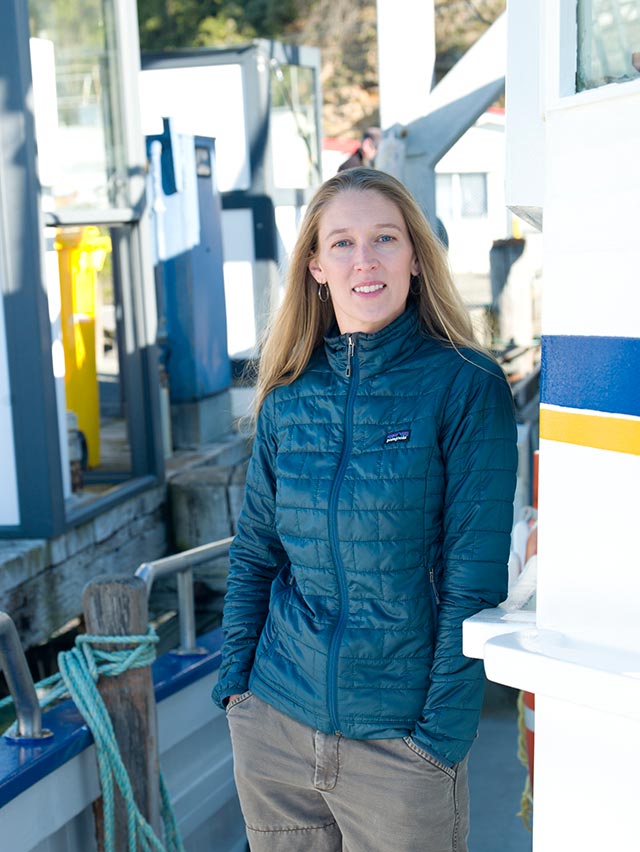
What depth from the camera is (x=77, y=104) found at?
18.7 feet

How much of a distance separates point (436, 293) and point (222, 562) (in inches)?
167

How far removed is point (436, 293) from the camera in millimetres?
2045

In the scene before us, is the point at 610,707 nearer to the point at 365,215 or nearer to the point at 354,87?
the point at 365,215

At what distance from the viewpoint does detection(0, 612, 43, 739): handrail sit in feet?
8.66

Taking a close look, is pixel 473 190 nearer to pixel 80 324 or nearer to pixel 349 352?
pixel 80 324

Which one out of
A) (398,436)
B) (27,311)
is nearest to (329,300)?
(398,436)

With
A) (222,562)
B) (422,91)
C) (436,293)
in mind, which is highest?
(422,91)

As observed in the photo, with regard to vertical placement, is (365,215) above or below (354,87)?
below

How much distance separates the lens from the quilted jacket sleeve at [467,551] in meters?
1.78

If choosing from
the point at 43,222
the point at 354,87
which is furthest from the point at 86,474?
the point at 354,87

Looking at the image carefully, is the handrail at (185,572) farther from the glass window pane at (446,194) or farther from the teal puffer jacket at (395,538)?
the glass window pane at (446,194)

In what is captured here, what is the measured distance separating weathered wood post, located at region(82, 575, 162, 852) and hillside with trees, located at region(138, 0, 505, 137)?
2088 cm

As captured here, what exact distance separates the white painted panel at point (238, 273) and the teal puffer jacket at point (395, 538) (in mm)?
7611

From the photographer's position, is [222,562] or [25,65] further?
[222,562]
